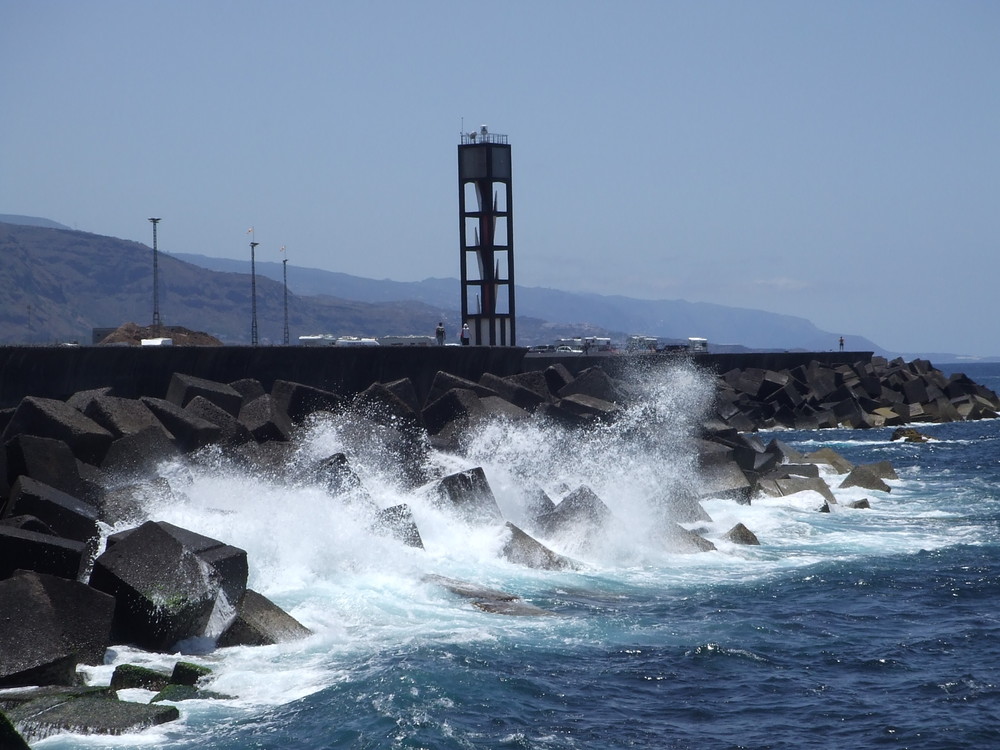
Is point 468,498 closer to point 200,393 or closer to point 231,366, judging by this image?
point 200,393

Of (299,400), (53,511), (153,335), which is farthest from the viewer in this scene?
(153,335)

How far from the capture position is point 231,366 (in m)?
18.3

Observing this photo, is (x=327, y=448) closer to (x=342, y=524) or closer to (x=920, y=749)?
(x=342, y=524)

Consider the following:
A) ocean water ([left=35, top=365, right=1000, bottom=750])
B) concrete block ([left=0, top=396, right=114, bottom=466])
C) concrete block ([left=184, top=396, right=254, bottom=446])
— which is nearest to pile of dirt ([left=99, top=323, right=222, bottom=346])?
concrete block ([left=184, top=396, right=254, bottom=446])

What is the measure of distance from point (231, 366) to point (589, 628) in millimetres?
9483

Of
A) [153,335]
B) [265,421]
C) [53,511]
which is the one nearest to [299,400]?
[265,421]

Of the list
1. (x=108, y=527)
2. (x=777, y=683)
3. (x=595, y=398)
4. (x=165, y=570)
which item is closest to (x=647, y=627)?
(x=777, y=683)

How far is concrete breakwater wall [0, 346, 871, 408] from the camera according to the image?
15.0 metres

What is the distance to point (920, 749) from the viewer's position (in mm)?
7547

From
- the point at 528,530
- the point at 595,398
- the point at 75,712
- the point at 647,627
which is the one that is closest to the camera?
the point at 75,712

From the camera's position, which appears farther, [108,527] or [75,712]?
[108,527]

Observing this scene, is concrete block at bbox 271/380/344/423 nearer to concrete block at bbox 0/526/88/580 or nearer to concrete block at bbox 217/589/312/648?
concrete block at bbox 217/589/312/648

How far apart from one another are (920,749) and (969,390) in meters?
43.3

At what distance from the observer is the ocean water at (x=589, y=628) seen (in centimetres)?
780
